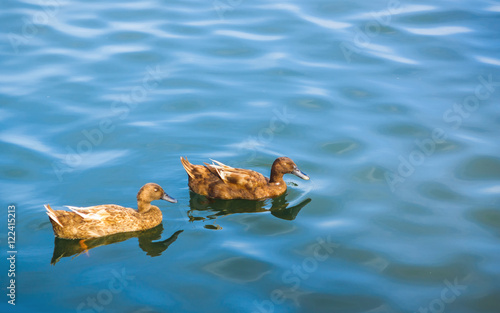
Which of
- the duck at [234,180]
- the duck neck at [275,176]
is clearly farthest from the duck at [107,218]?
the duck neck at [275,176]

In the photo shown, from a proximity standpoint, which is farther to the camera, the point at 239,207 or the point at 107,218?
the point at 239,207

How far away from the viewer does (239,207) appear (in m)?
11.2

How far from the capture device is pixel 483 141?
42.7ft

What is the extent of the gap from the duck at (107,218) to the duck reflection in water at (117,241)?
7 cm

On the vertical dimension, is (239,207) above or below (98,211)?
below

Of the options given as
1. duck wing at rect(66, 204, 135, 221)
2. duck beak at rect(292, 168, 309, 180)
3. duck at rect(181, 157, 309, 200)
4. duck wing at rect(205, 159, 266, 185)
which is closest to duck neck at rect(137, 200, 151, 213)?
duck wing at rect(66, 204, 135, 221)

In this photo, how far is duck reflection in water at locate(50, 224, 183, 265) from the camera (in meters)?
9.69

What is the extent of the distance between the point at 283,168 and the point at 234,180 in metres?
0.88

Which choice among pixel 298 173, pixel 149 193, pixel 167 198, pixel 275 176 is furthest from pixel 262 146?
pixel 149 193

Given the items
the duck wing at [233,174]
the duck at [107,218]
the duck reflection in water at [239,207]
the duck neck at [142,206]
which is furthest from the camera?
the duck wing at [233,174]

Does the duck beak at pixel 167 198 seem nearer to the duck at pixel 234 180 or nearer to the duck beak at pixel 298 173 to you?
the duck at pixel 234 180

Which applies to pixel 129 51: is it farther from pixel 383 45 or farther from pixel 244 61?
pixel 383 45

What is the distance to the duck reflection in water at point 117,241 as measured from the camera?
969cm

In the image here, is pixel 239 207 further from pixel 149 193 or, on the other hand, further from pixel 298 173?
pixel 149 193
